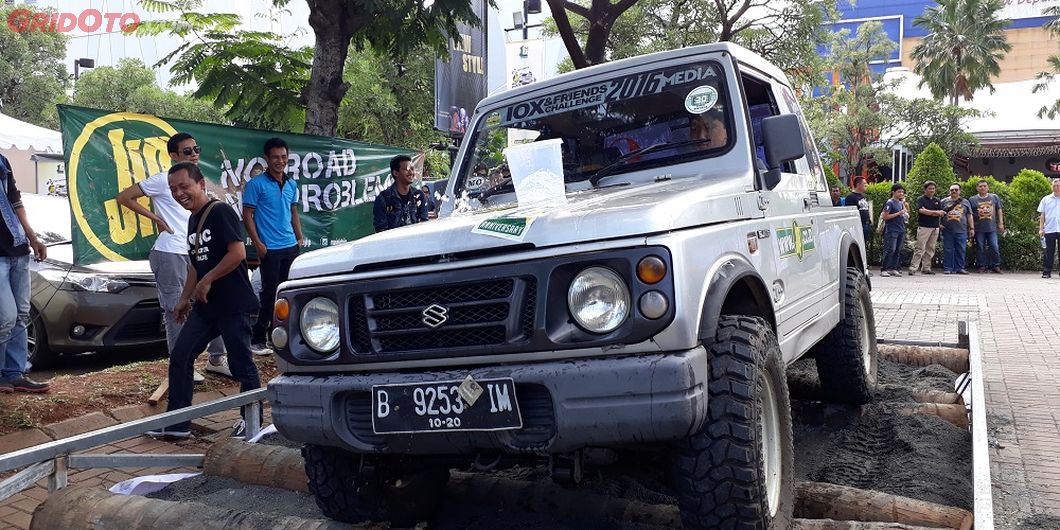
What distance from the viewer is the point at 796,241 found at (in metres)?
3.97

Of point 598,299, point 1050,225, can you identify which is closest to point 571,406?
point 598,299

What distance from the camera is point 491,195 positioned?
4285mm

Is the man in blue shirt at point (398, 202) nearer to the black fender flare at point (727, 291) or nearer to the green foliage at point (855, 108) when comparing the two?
the black fender flare at point (727, 291)

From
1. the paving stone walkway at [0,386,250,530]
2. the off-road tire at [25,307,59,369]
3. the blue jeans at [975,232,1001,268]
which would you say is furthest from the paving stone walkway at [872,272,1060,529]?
the off-road tire at [25,307,59,369]

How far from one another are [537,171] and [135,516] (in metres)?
2.02

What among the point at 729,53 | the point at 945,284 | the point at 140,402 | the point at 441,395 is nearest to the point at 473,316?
the point at 441,395

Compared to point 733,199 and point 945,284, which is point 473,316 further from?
point 945,284

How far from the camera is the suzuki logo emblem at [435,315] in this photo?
2.73 meters

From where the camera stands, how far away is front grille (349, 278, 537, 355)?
2623 millimetres

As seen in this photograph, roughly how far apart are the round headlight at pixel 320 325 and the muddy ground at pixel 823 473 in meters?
0.98

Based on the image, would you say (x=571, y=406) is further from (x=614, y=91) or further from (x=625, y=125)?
(x=614, y=91)

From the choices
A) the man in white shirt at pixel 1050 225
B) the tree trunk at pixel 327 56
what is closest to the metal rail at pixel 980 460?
the tree trunk at pixel 327 56

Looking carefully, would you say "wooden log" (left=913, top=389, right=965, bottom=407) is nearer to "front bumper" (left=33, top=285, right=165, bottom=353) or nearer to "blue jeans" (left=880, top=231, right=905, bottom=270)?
"front bumper" (left=33, top=285, right=165, bottom=353)

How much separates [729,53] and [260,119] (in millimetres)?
6323
